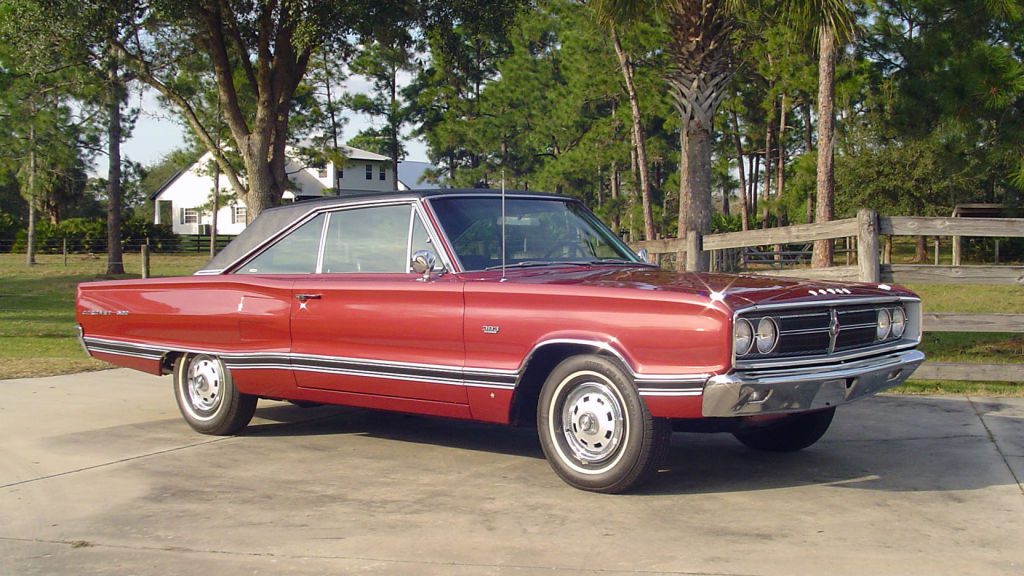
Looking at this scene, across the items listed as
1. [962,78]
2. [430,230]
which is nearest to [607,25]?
[962,78]

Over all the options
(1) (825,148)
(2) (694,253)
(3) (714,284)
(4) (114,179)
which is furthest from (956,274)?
(4) (114,179)

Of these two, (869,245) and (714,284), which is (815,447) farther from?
(869,245)

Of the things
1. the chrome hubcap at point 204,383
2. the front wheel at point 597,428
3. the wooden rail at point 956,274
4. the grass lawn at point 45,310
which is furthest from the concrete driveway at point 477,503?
the grass lawn at point 45,310

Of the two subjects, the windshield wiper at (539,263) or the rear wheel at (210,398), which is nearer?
the windshield wiper at (539,263)

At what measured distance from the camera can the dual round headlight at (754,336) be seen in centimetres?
489

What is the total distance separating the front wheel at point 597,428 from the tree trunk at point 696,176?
8164mm

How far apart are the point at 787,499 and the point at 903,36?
39.2 ft

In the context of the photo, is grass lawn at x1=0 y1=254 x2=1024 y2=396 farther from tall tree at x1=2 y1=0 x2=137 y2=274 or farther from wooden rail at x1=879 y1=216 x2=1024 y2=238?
tall tree at x1=2 y1=0 x2=137 y2=274

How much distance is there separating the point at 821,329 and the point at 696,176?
8.84 m

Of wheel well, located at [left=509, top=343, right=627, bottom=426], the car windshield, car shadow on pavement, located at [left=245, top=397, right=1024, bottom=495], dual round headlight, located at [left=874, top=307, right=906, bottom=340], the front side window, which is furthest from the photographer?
the front side window

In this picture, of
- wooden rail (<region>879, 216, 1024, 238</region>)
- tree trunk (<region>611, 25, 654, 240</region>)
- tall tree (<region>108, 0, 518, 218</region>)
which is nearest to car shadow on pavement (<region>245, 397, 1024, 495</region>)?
wooden rail (<region>879, 216, 1024, 238</region>)

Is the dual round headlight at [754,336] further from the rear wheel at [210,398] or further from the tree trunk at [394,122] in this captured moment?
the tree trunk at [394,122]

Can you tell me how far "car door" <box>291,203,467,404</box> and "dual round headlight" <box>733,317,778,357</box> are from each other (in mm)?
1580

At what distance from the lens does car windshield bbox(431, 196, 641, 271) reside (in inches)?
243
